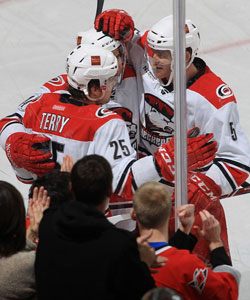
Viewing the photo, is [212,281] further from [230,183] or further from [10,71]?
[10,71]

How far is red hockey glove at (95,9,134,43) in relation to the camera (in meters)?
3.06

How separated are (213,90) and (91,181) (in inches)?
37.4

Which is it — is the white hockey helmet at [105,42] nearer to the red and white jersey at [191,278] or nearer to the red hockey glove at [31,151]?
the red hockey glove at [31,151]

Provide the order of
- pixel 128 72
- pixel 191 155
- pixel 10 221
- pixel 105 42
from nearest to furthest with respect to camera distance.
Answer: pixel 10 221
pixel 191 155
pixel 105 42
pixel 128 72

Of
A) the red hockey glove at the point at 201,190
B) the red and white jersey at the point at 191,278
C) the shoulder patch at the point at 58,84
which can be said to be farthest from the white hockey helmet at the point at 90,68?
the red and white jersey at the point at 191,278

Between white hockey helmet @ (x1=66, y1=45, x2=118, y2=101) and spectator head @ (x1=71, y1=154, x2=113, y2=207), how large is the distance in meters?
0.71

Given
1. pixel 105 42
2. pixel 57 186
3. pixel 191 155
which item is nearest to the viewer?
pixel 57 186

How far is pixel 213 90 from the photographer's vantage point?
285 cm

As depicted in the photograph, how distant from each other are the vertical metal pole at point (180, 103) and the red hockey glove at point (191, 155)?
137mm

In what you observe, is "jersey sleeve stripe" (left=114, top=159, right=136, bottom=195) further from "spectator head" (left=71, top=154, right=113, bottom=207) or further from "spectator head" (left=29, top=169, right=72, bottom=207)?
"spectator head" (left=71, top=154, right=113, bottom=207)

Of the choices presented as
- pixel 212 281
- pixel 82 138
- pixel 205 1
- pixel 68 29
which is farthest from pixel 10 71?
pixel 212 281

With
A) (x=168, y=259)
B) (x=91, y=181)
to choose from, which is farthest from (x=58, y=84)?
(x=168, y=259)

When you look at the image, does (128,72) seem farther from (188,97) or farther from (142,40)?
(188,97)

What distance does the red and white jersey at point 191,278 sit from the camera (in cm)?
208
